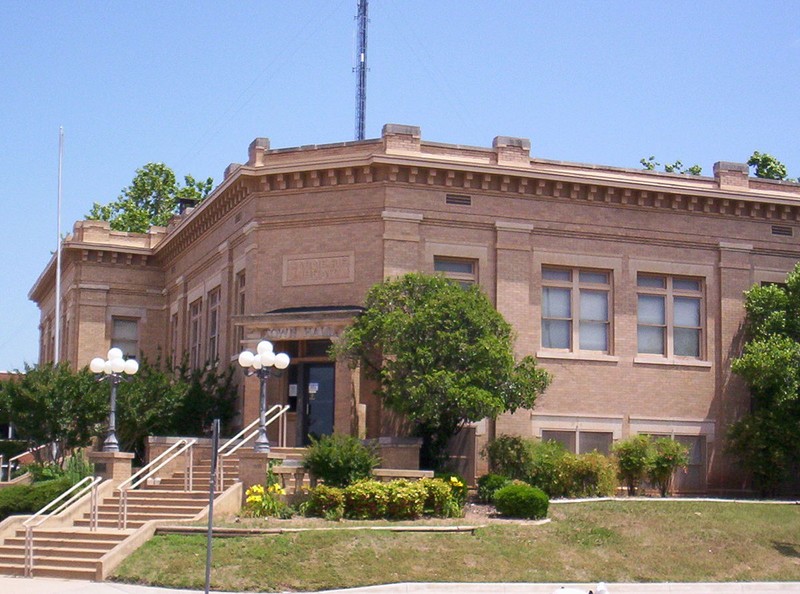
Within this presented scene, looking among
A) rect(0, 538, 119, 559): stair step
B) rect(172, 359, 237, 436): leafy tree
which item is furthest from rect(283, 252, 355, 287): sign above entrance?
rect(0, 538, 119, 559): stair step

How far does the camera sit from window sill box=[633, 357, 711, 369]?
34156mm

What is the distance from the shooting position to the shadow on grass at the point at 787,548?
2516 cm

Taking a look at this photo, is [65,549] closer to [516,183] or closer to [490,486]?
[490,486]

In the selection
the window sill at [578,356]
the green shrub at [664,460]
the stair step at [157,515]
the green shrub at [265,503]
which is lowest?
the stair step at [157,515]

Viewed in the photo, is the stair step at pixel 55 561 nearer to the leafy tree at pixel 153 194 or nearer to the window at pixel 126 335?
the window at pixel 126 335

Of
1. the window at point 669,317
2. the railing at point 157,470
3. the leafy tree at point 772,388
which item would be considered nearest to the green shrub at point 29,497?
the railing at point 157,470

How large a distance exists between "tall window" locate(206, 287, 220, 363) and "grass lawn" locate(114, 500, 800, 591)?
15.2m

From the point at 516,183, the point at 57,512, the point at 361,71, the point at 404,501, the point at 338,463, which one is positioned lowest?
the point at 57,512

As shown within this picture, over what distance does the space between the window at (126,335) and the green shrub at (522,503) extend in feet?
76.4

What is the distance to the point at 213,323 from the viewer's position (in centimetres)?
3947

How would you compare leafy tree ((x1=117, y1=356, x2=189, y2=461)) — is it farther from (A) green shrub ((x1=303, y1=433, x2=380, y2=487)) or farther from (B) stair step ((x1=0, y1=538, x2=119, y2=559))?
(B) stair step ((x1=0, y1=538, x2=119, y2=559))

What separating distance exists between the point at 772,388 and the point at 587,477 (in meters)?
7.35

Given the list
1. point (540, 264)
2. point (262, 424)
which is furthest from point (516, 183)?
point (262, 424)

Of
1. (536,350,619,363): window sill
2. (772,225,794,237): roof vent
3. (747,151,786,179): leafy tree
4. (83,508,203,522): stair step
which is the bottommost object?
(83,508,203,522): stair step
